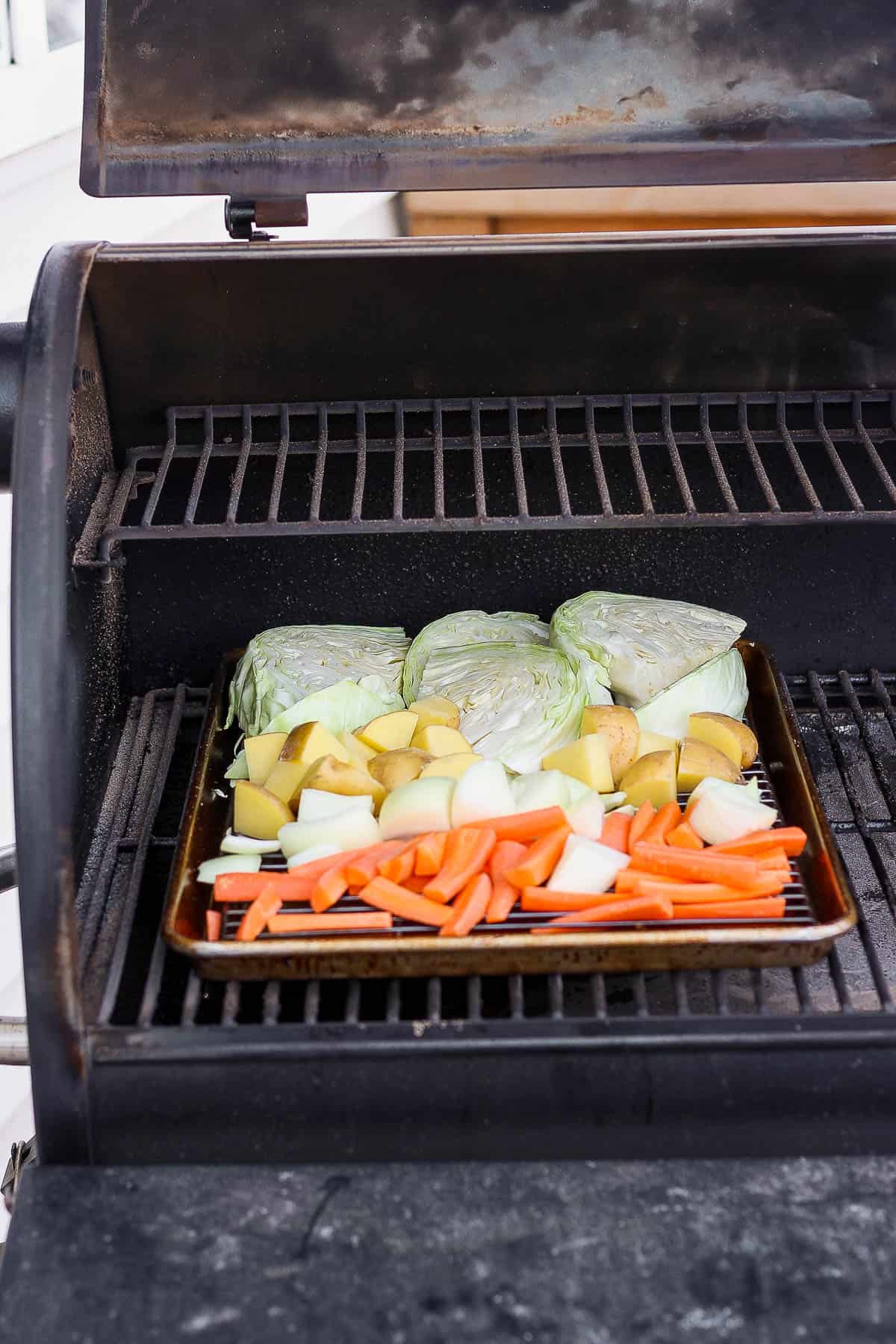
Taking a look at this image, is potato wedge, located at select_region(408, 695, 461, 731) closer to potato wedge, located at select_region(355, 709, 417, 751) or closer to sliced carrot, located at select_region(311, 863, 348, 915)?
potato wedge, located at select_region(355, 709, 417, 751)

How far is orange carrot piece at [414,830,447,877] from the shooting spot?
58.2 inches

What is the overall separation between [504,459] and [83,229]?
4.81 feet

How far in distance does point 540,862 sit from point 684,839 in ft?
0.64

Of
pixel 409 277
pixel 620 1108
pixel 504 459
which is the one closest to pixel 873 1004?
pixel 620 1108

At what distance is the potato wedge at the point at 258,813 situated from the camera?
5.29 ft

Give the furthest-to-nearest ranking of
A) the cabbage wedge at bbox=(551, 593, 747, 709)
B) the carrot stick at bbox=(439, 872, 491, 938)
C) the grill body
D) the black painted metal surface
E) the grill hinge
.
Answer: the cabbage wedge at bbox=(551, 593, 747, 709)
the grill hinge
the carrot stick at bbox=(439, 872, 491, 938)
the grill body
the black painted metal surface

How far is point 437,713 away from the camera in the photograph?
70.3 inches

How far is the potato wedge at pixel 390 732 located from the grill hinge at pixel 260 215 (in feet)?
2.17

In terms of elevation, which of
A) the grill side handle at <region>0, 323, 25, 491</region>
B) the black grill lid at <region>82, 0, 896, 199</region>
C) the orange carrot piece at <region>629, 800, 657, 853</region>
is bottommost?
the orange carrot piece at <region>629, 800, 657, 853</region>

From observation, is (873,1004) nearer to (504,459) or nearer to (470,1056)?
(470,1056)

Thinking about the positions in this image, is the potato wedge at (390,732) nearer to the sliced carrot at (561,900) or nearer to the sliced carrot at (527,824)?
the sliced carrot at (527,824)

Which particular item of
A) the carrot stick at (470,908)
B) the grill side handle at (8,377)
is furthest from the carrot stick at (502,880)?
the grill side handle at (8,377)

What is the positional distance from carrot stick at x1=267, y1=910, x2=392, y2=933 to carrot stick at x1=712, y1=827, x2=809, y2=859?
41 centimetres

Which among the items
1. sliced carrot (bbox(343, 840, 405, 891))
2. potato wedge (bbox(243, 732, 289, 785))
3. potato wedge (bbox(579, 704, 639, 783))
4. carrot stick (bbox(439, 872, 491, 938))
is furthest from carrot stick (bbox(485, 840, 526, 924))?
potato wedge (bbox(243, 732, 289, 785))
